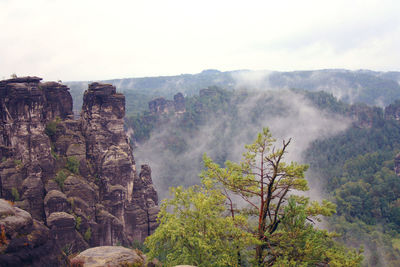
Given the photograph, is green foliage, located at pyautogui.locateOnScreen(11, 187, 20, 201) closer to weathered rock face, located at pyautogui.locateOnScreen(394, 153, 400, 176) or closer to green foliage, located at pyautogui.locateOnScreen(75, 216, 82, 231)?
green foliage, located at pyautogui.locateOnScreen(75, 216, 82, 231)

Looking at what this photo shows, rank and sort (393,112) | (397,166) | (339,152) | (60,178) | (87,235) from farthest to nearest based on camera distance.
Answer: (393,112) → (339,152) → (397,166) → (60,178) → (87,235)

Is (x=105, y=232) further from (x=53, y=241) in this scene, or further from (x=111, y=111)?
(x=53, y=241)

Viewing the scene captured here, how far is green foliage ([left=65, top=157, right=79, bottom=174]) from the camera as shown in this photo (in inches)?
2032

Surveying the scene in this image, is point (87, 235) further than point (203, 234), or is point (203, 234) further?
point (87, 235)

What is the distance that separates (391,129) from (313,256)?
159m

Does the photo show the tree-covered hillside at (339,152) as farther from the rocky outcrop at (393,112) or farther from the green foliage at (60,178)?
the green foliage at (60,178)

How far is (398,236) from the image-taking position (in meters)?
81.5

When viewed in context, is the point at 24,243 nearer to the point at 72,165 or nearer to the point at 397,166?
the point at 72,165

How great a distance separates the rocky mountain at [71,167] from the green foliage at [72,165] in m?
0.11

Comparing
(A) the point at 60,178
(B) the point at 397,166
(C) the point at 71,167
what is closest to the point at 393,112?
(B) the point at 397,166

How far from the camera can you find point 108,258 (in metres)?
17.4

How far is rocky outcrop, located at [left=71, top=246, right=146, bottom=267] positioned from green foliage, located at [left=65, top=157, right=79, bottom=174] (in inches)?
1412

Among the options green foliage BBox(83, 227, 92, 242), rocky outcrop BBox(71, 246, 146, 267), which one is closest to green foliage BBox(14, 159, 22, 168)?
green foliage BBox(83, 227, 92, 242)

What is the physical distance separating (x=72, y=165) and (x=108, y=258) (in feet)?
126
